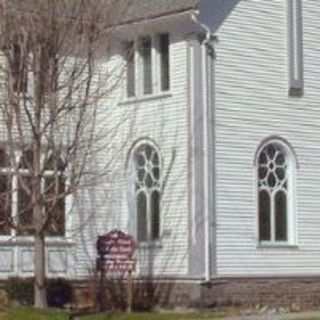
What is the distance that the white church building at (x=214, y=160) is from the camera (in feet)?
91.6

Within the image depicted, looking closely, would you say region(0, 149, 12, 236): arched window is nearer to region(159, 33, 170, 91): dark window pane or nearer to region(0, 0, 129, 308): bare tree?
region(0, 0, 129, 308): bare tree

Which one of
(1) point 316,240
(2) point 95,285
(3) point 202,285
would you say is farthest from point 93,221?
(1) point 316,240

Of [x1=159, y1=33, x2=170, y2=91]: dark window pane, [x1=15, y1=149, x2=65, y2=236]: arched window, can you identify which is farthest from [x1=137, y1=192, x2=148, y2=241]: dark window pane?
[x1=15, y1=149, x2=65, y2=236]: arched window

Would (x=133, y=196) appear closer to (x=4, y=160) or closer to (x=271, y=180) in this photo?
(x=271, y=180)

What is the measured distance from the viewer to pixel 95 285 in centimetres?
2928

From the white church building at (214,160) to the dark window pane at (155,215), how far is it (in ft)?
0.10

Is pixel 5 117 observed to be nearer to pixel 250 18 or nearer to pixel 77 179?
pixel 77 179

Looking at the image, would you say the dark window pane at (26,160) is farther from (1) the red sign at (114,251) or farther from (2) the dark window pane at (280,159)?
(2) the dark window pane at (280,159)

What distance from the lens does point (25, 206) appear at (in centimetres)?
2584

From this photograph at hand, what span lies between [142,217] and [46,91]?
6509 mm

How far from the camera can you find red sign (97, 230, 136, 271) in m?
26.5

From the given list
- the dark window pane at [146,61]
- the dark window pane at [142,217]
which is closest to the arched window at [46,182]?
the dark window pane at [142,217]

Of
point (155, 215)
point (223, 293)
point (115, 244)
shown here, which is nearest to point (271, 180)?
point (155, 215)

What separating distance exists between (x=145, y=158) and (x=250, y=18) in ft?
14.6
